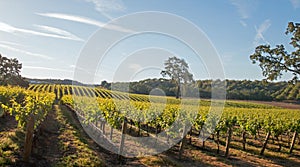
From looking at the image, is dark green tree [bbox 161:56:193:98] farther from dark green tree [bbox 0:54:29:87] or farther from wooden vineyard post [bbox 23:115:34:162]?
dark green tree [bbox 0:54:29:87]

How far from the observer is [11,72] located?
7112cm

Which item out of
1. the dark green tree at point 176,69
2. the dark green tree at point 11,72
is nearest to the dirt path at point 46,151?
the dark green tree at point 176,69

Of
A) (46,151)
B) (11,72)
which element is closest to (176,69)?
(46,151)

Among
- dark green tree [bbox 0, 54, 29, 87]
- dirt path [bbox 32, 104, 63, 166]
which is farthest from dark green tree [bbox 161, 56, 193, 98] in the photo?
dark green tree [bbox 0, 54, 29, 87]

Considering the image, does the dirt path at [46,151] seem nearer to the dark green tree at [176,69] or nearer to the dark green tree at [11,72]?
the dark green tree at [176,69]

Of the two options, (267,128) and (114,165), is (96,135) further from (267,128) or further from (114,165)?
(267,128)

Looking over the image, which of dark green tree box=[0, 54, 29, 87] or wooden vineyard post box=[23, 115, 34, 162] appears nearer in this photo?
wooden vineyard post box=[23, 115, 34, 162]

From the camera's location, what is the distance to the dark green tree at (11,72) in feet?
209

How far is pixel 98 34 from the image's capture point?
9320 mm

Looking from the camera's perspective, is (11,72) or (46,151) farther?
(11,72)

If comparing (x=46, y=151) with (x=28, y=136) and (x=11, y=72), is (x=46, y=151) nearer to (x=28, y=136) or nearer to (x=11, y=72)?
(x=28, y=136)

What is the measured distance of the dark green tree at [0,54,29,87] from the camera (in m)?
63.8

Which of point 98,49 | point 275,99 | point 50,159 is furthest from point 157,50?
point 275,99

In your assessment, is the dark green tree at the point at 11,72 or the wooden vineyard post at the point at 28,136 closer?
the wooden vineyard post at the point at 28,136
